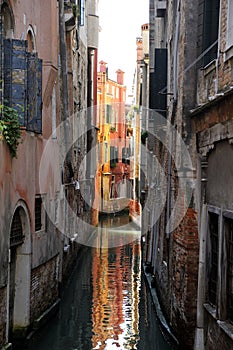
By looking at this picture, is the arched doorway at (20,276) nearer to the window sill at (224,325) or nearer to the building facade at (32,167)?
the building facade at (32,167)

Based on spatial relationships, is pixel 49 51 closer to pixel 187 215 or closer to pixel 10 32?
pixel 10 32

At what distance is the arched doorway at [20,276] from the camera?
11.2 metres

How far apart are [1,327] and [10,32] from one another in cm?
483

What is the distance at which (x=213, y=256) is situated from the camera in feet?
28.3

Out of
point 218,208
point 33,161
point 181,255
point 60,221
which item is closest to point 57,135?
point 60,221

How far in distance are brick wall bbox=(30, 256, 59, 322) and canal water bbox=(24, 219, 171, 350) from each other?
15.2 inches

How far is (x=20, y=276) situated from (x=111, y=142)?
4307cm

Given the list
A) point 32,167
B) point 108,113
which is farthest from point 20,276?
point 108,113

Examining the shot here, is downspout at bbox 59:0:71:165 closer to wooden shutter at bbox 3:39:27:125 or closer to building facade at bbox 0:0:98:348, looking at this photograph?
building facade at bbox 0:0:98:348

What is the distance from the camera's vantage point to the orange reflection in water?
11.9m

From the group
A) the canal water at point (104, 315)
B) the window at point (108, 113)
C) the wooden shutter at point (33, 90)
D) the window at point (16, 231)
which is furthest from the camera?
the window at point (108, 113)

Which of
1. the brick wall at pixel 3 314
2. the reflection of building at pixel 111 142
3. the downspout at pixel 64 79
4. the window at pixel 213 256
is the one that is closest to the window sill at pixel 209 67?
the window at pixel 213 256

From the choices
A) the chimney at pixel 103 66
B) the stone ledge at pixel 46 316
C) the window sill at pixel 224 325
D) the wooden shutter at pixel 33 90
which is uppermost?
the chimney at pixel 103 66

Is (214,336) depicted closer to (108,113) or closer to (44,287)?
(44,287)
